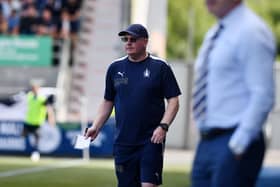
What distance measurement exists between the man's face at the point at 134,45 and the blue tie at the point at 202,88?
2.78 meters

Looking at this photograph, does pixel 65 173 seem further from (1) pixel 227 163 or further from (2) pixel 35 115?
(1) pixel 227 163

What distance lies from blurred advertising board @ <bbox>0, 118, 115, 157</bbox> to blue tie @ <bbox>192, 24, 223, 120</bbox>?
1894 cm

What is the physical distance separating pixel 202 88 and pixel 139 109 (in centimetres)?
271

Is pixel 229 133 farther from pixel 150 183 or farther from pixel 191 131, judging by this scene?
pixel 191 131

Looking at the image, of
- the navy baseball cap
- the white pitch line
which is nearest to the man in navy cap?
the navy baseball cap

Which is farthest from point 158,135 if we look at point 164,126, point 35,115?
point 35,115

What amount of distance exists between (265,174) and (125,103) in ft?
40.8

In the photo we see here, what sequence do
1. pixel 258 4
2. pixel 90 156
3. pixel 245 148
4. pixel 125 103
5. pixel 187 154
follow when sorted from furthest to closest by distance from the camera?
1. pixel 258 4
2. pixel 187 154
3. pixel 90 156
4. pixel 125 103
5. pixel 245 148

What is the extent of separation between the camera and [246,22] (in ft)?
16.7

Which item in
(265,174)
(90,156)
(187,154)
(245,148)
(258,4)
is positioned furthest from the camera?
(258,4)

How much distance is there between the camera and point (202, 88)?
528 cm

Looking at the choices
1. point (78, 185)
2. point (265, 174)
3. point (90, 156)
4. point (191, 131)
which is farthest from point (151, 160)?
point (191, 131)

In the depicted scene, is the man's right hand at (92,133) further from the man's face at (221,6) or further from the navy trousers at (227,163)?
the man's face at (221,6)

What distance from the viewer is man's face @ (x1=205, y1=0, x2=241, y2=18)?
517 cm
